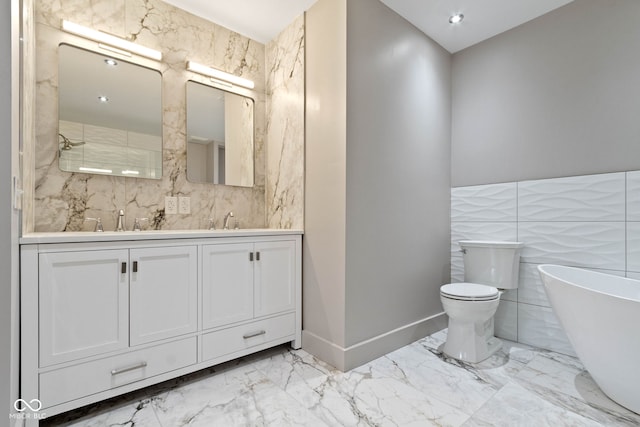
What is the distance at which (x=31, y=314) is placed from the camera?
1.30 metres

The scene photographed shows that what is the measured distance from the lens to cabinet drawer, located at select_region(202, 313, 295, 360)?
5.98 ft

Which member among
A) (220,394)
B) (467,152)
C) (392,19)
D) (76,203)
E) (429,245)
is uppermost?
(392,19)

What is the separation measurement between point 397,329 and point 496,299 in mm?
696

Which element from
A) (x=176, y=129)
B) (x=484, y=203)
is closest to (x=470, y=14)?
(x=484, y=203)

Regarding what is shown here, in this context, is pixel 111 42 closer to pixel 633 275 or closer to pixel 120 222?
pixel 120 222

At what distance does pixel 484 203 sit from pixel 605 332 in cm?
129

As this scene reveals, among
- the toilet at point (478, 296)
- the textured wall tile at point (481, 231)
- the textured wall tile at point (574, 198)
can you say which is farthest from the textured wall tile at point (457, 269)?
the textured wall tile at point (574, 198)

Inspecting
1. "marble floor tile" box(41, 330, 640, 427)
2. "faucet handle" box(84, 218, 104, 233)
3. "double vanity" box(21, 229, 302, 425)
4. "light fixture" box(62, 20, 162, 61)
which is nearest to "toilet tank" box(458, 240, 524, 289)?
"marble floor tile" box(41, 330, 640, 427)

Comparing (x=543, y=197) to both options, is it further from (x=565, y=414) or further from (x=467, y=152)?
(x=565, y=414)

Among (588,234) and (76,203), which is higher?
(76,203)

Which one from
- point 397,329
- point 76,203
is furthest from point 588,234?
point 76,203

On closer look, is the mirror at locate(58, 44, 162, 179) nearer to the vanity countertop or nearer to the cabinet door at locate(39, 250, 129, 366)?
the vanity countertop

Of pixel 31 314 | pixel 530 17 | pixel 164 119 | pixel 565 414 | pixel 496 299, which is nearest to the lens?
pixel 31 314

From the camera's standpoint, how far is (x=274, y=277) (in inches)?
83.1
